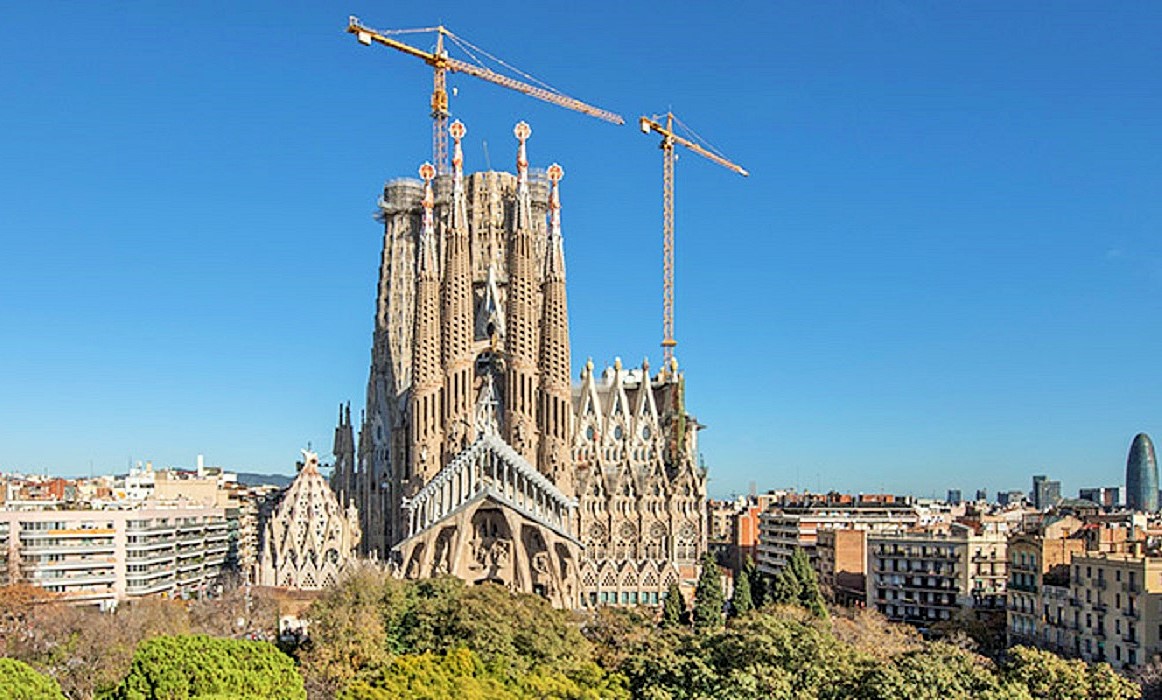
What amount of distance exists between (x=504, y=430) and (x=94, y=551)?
24.6m

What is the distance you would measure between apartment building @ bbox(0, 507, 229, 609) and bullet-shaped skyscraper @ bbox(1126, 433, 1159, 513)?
12828 centimetres

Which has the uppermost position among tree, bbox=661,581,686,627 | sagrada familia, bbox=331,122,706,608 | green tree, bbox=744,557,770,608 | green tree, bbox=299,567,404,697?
sagrada familia, bbox=331,122,706,608

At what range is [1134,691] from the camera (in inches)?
1172

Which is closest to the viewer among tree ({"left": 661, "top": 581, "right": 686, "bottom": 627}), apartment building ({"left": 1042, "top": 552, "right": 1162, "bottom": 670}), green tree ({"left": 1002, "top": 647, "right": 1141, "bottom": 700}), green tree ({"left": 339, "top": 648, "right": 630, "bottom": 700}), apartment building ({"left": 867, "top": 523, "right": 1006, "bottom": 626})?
green tree ({"left": 1002, "top": 647, "right": 1141, "bottom": 700})

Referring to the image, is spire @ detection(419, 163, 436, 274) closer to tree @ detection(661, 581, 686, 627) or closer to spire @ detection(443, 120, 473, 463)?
spire @ detection(443, 120, 473, 463)

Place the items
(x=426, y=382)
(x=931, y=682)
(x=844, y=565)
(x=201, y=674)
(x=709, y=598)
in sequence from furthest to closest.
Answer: (x=844, y=565)
(x=426, y=382)
(x=709, y=598)
(x=201, y=674)
(x=931, y=682)

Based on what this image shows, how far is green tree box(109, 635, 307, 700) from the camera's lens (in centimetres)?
3031

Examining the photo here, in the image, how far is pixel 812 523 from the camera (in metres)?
86.7

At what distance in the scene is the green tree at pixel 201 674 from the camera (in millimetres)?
30312

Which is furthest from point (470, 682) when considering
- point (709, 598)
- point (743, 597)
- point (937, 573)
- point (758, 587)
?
point (937, 573)

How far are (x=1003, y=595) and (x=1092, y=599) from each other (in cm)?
1351

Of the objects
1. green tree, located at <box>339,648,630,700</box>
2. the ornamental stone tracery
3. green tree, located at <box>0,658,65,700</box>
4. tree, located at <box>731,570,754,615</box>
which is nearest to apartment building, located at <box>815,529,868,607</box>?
tree, located at <box>731,570,754,615</box>

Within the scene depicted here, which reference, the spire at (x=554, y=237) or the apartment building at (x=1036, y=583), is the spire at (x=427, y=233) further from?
the apartment building at (x=1036, y=583)

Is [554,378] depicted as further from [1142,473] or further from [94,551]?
[1142,473]
